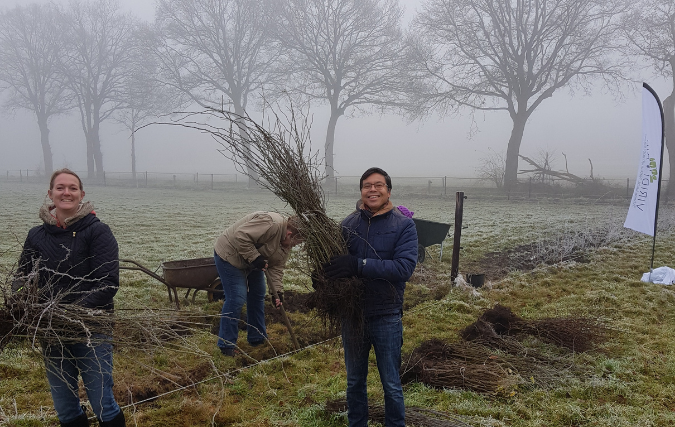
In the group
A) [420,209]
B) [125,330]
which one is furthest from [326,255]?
[420,209]

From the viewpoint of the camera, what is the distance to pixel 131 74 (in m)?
28.6

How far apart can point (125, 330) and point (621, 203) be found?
778 inches

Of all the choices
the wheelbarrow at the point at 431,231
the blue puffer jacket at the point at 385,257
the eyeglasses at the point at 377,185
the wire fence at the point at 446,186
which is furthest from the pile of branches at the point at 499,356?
the wire fence at the point at 446,186

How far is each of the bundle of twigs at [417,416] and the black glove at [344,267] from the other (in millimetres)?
Answer: 1079

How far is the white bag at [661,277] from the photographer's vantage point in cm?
618

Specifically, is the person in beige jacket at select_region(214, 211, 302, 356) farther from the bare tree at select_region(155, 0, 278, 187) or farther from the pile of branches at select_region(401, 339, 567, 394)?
the bare tree at select_region(155, 0, 278, 187)

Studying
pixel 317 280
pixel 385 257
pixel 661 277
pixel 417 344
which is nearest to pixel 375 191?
pixel 385 257

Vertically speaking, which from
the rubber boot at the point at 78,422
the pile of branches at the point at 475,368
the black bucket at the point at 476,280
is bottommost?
the pile of branches at the point at 475,368

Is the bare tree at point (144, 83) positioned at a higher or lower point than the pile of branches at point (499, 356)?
higher

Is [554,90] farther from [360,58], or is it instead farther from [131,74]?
[131,74]

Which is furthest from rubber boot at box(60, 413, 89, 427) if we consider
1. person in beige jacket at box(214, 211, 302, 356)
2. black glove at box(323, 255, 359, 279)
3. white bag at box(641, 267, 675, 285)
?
Result: white bag at box(641, 267, 675, 285)

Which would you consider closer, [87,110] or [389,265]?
[389,265]

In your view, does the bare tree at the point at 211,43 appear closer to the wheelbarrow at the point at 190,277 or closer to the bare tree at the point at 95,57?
the bare tree at the point at 95,57

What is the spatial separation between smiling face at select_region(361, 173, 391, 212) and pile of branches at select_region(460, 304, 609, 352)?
2189mm
